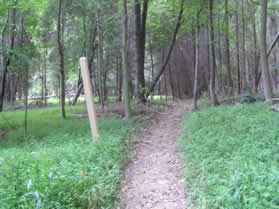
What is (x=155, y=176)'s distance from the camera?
6.10 metres

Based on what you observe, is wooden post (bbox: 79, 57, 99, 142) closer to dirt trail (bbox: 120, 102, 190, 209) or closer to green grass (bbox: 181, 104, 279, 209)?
dirt trail (bbox: 120, 102, 190, 209)

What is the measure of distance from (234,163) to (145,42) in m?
15.7

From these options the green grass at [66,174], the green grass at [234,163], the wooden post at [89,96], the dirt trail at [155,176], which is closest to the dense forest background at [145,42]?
the dirt trail at [155,176]

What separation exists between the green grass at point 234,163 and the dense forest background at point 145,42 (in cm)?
419

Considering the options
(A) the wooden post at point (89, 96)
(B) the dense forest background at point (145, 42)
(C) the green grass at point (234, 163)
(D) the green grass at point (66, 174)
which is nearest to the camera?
(C) the green grass at point (234, 163)

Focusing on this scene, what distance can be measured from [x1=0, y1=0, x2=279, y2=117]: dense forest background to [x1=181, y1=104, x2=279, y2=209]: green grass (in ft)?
13.8

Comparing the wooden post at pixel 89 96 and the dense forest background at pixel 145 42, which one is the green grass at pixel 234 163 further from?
the dense forest background at pixel 145 42

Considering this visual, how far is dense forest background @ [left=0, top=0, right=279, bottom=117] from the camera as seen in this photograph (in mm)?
13406

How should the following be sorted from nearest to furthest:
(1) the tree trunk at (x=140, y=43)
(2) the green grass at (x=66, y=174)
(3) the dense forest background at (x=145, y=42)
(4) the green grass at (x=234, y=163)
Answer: (4) the green grass at (x=234, y=163), (2) the green grass at (x=66, y=174), (3) the dense forest background at (x=145, y=42), (1) the tree trunk at (x=140, y=43)

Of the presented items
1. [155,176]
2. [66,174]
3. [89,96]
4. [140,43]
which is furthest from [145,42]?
[66,174]

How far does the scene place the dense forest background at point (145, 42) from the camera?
13406 mm

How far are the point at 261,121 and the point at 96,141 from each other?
392cm

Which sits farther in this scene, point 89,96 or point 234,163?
point 89,96

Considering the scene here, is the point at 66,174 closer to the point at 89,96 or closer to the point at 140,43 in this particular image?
the point at 89,96
